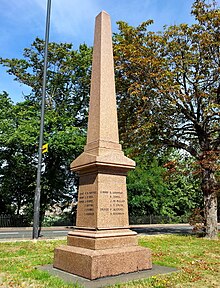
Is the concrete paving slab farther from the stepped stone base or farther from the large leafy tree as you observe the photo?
the large leafy tree

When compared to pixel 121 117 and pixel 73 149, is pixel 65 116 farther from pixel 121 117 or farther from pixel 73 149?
pixel 121 117

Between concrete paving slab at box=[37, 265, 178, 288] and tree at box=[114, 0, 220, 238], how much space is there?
8.40 meters

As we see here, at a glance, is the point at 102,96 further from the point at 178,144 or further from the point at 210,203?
the point at 210,203

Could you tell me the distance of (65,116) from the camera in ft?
83.5

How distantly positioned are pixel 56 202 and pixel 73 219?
7.20 feet

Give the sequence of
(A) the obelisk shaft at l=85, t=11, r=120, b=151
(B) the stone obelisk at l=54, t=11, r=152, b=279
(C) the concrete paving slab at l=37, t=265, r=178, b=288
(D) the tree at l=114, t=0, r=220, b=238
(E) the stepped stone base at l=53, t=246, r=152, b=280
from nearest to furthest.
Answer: (C) the concrete paving slab at l=37, t=265, r=178, b=288
(E) the stepped stone base at l=53, t=246, r=152, b=280
(B) the stone obelisk at l=54, t=11, r=152, b=279
(A) the obelisk shaft at l=85, t=11, r=120, b=151
(D) the tree at l=114, t=0, r=220, b=238

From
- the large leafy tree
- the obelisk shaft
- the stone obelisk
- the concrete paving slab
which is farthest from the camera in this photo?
the large leafy tree

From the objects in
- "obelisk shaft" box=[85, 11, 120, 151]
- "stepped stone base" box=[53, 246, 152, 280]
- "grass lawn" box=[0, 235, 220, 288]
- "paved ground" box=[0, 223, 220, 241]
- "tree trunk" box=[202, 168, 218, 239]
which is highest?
"obelisk shaft" box=[85, 11, 120, 151]

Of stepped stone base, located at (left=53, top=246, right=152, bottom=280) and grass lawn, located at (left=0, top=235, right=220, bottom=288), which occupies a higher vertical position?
stepped stone base, located at (left=53, top=246, right=152, bottom=280)

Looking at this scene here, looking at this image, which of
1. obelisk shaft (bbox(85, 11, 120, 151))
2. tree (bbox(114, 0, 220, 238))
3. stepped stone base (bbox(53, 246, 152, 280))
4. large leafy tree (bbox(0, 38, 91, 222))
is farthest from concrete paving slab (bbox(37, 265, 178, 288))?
large leafy tree (bbox(0, 38, 91, 222))

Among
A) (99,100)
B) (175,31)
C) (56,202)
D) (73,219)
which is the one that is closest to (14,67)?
(56,202)

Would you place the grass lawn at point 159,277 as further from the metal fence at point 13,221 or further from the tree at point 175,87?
the metal fence at point 13,221

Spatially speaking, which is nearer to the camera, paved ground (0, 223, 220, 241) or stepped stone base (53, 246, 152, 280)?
stepped stone base (53, 246, 152, 280)

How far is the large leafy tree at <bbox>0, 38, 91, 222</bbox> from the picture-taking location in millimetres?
23625
